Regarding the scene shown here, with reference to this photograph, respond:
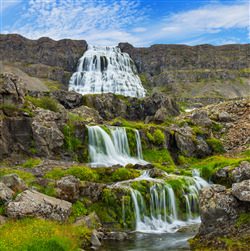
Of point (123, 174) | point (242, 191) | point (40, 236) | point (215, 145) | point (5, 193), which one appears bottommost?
point (215, 145)

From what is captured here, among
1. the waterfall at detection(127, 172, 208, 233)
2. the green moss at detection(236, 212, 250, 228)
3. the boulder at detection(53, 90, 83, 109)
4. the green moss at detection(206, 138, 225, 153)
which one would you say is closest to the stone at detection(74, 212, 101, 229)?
the waterfall at detection(127, 172, 208, 233)

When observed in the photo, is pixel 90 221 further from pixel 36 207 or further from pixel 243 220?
pixel 243 220

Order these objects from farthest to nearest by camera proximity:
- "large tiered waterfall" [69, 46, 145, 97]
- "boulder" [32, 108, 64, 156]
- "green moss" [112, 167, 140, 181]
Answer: "large tiered waterfall" [69, 46, 145, 97] < "boulder" [32, 108, 64, 156] < "green moss" [112, 167, 140, 181]

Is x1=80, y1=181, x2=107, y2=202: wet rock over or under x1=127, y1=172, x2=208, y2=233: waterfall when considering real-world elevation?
over

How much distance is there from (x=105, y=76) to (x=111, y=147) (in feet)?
426

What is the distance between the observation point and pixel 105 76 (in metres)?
175

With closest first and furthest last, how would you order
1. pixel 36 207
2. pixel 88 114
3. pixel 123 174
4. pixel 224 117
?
pixel 36 207 → pixel 123 174 → pixel 224 117 → pixel 88 114

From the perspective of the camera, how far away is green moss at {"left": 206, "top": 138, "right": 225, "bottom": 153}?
52812 millimetres

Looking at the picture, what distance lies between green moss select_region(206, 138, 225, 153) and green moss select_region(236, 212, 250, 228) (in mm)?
32462

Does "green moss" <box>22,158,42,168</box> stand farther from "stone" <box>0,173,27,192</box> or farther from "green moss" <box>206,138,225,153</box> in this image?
"green moss" <box>206,138,225,153</box>

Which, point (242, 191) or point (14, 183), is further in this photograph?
point (14, 183)

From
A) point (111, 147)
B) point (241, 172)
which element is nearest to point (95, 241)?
point (241, 172)

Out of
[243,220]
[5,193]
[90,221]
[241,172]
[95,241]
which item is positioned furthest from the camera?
[241,172]

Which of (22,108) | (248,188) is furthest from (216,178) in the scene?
(22,108)
